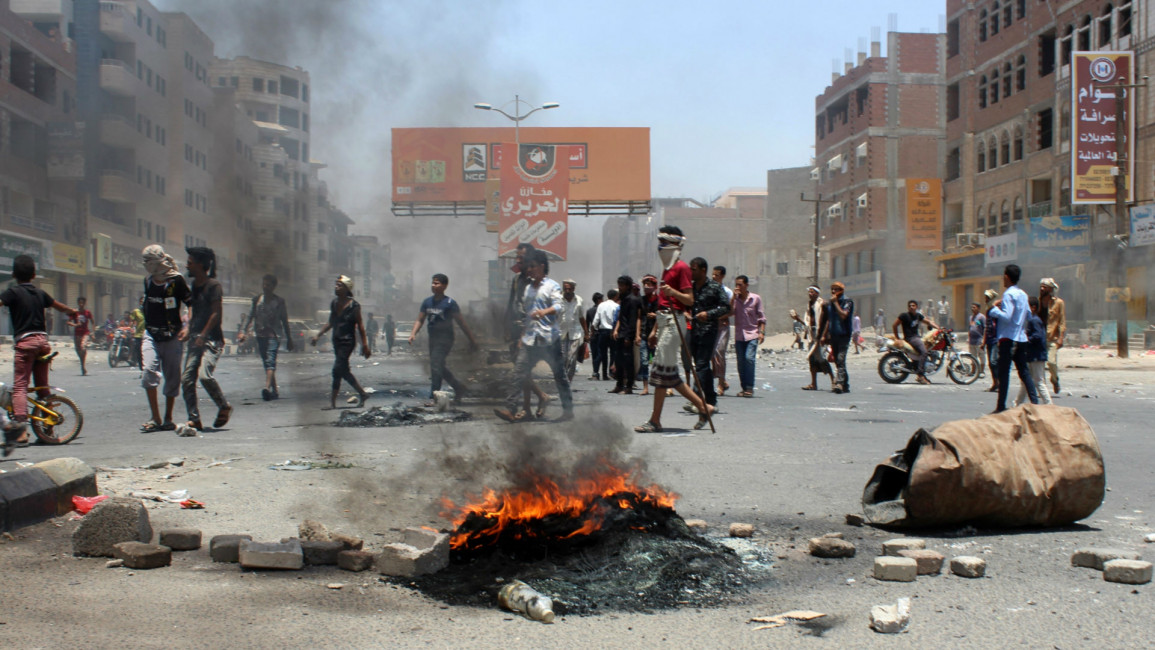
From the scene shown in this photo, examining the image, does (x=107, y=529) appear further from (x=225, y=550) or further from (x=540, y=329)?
(x=540, y=329)

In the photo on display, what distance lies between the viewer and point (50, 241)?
7250mm

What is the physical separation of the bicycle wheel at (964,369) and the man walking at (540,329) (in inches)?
386

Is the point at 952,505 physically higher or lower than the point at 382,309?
lower

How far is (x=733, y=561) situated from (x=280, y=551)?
6.35 feet

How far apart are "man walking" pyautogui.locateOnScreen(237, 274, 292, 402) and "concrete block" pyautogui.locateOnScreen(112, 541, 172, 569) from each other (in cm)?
283

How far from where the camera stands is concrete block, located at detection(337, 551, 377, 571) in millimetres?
4062

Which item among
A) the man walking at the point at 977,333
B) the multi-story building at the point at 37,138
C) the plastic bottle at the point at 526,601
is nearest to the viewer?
the plastic bottle at the point at 526,601

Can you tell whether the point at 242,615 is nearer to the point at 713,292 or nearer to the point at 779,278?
the point at 713,292

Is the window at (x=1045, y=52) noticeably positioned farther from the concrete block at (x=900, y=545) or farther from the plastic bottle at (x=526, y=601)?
the plastic bottle at (x=526, y=601)

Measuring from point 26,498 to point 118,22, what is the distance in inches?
119

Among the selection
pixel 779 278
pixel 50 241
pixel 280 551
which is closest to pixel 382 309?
pixel 50 241

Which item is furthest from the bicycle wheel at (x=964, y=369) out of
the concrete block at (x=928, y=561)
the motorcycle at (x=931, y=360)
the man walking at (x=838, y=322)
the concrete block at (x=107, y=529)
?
the concrete block at (x=107, y=529)

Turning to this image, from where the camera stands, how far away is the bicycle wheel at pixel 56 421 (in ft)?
27.2

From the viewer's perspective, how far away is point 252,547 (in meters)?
4.12
